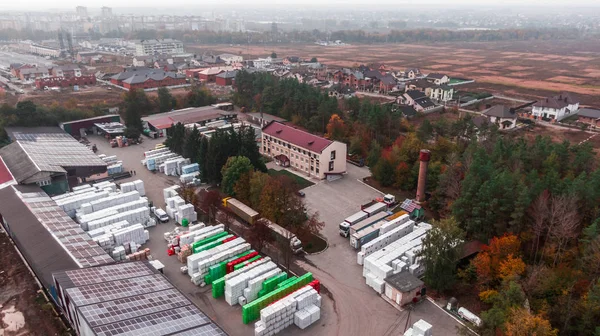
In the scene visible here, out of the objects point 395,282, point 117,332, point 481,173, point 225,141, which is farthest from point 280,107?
point 117,332

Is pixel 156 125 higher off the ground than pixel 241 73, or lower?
lower

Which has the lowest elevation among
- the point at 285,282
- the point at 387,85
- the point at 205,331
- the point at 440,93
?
the point at 285,282

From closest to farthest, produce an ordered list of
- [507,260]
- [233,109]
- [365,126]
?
1. [507,260]
2. [365,126]
3. [233,109]

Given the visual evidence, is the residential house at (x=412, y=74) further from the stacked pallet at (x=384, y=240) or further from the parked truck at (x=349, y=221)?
the stacked pallet at (x=384, y=240)

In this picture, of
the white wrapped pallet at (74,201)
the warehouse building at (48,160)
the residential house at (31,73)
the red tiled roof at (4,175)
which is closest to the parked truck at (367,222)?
the white wrapped pallet at (74,201)

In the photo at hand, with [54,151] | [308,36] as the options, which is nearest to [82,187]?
[54,151]

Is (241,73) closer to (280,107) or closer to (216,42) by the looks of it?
(280,107)

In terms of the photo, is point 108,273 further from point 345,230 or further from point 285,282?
point 345,230
